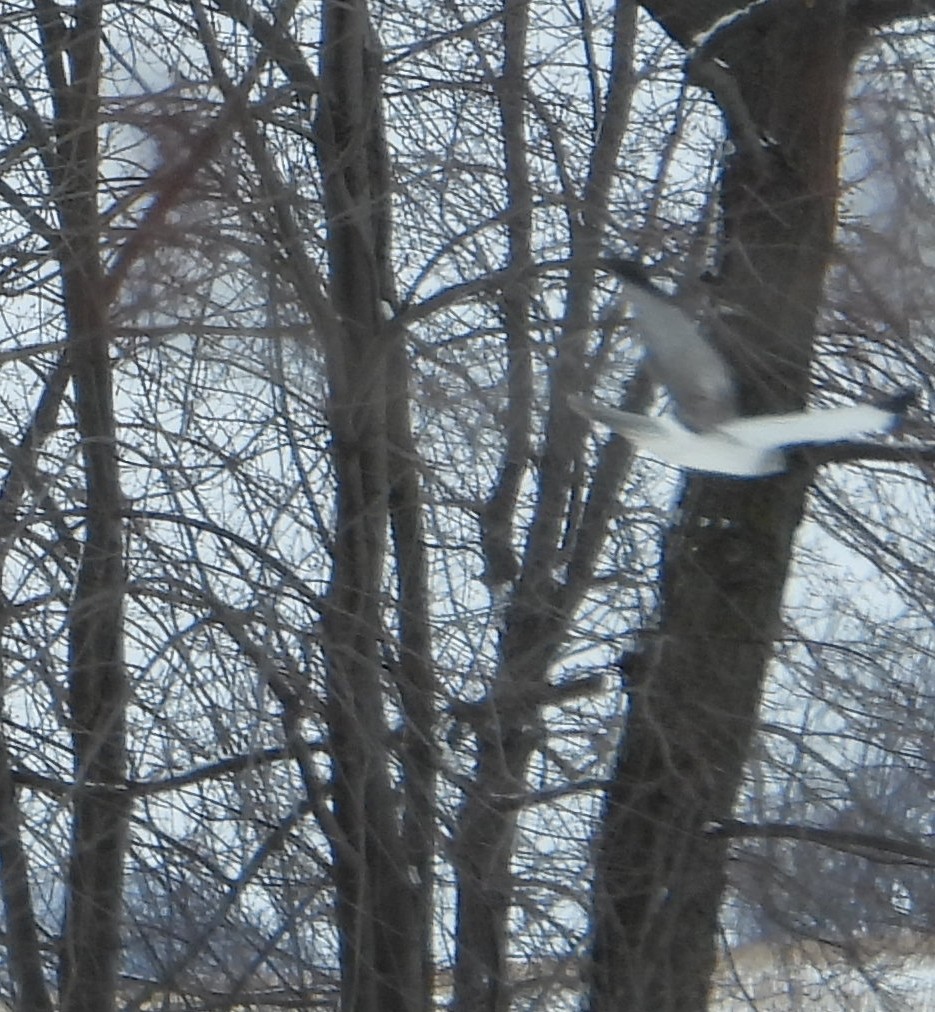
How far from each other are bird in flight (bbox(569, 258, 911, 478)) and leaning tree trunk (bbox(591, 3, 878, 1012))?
0.39 meters

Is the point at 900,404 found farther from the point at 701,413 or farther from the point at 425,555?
the point at 425,555

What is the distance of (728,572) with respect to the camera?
4.72 metres

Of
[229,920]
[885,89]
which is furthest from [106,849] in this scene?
[885,89]

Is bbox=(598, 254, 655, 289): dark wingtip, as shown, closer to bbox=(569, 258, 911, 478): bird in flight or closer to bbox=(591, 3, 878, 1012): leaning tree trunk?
bbox=(569, 258, 911, 478): bird in flight

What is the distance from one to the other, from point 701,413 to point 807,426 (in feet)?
0.91

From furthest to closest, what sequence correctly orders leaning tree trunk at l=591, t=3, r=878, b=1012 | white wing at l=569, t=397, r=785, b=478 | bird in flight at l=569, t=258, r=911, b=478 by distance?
leaning tree trunk at l=591, t=3, r=878, b=1012, bird in flight at l=569, t=258, r=911, b=478, white wing at l=569, t=397, r=785, b=478

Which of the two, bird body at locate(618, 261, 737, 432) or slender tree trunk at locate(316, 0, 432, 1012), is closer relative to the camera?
bird body at locate(618, 261, 737, 432)

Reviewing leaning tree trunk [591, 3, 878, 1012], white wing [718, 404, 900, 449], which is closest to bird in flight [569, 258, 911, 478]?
white wing [718, 404, 900, 449]

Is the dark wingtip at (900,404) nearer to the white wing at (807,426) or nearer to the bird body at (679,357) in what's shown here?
the white wing at (807,426)

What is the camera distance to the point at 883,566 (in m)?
4.54

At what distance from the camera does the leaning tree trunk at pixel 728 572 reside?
425cm

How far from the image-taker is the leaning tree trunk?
4250 millimetres

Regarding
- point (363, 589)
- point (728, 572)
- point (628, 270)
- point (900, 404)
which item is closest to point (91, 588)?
point (363, 589)

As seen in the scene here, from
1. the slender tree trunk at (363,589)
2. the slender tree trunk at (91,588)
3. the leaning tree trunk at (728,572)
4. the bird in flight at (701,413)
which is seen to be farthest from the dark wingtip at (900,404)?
the slender tree trunk at (91,588)
